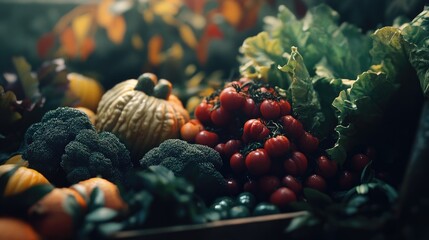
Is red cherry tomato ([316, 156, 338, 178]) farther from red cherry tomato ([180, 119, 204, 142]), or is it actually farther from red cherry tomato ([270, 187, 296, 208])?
red cherry tomato ([180, 119, 204, 142])

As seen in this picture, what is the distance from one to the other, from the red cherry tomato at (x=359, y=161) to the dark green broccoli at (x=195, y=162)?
390 millimetres

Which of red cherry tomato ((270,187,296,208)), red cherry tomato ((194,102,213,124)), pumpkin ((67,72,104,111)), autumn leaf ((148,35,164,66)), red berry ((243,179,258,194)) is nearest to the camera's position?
red cherry tomato ((270,187,296,208))

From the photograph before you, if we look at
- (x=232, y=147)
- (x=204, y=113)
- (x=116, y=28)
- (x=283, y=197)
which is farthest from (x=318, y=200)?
(x=116, y=28)

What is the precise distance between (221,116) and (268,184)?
27cm

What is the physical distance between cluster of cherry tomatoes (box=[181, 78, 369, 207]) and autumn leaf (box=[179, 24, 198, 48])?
96 cm

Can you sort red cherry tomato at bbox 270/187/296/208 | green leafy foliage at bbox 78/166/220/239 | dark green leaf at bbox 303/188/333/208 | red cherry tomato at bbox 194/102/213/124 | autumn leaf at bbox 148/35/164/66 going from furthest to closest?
1. autumn leaf at bbox 148/35/164/66
2. red cherry tomato at bbox 194/102/213/124
3. red cherry tomato at bbox 270/187/296/208
4. dark green leaf at bbox 303/188/333/208
5. green leafy foliage at bbox 78/166/220/239

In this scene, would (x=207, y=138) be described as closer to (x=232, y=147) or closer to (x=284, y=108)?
(x=232, y=147)

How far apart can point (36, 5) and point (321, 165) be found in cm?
173

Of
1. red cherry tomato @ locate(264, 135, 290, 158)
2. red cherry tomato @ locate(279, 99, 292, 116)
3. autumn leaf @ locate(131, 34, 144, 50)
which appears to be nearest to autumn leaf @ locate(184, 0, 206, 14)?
autumn leaf @ locate(131, 34, 144, 50)

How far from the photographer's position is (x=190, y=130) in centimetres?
152

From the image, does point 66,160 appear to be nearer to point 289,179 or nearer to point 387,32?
point 289,179

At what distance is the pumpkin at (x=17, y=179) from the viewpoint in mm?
1197

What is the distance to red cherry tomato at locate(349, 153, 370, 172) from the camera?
1.38m

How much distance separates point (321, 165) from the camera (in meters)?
1.38
